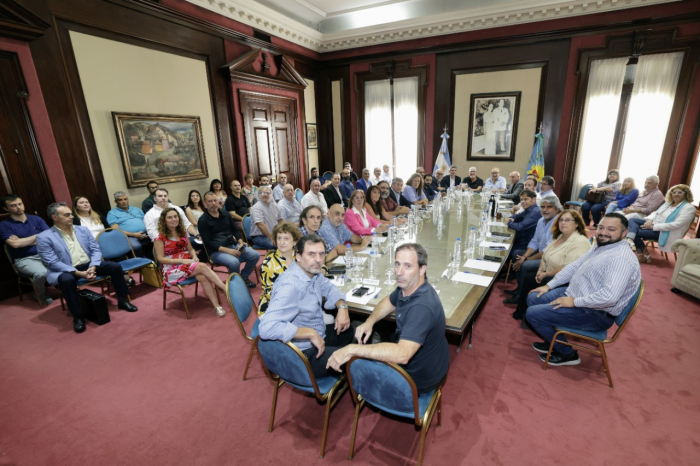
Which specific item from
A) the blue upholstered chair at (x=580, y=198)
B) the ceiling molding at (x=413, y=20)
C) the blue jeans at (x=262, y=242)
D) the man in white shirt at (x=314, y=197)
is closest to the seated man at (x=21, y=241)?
the blue jeans at (x=262, y=242)

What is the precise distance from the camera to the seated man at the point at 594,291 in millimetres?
2461

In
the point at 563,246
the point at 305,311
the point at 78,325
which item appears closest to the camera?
the point at 305,311

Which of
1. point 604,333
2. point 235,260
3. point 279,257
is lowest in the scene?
point 604,333

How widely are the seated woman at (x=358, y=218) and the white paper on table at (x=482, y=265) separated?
60.1 inches

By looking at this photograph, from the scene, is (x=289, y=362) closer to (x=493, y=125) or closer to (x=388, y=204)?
(x=388, y=204)

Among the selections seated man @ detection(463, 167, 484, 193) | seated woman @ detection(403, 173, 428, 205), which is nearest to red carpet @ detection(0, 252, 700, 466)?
seated woman @ detection(403, 173, 428, 205)

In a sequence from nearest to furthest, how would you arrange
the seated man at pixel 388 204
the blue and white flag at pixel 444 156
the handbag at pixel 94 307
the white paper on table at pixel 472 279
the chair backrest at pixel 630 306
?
the chair backrest at pixel 630 306 < the white paper on table at pixel 472 279 < the handbag at pixel 94 307 < the seated man at pixel 388 204 < the blue and white flag at pixel 444 156

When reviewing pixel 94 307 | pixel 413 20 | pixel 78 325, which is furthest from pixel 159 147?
pixel 413 20

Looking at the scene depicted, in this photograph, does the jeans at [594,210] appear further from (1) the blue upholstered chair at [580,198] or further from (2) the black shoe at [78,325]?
(2) the black shoe at [78,325]

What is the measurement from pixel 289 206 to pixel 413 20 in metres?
5.77

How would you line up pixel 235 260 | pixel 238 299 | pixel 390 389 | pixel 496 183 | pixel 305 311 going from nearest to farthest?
1. pixel 390 389
2. pixel 305 311
3. pixel 238 299
4. pixel 235 260
5. pixel 496 183

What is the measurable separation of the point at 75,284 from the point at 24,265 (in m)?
0.96

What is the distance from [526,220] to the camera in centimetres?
426

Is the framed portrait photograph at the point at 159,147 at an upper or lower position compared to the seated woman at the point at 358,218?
upper
